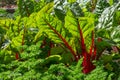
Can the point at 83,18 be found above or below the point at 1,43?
above

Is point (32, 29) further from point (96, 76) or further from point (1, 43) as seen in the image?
point (96, 76)

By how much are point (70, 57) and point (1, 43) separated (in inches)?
A: 26.7

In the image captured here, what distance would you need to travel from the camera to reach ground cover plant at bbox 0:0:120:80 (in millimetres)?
1972

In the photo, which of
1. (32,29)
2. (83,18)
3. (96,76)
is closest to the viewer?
(96,76)

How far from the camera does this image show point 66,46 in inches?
89.0

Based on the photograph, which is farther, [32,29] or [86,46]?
[32,29]

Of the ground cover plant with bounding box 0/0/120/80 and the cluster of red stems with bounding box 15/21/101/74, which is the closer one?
the ground cover plant with bounding box 0/0/120/80

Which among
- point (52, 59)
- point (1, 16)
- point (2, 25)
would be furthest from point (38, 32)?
point (1, 16)

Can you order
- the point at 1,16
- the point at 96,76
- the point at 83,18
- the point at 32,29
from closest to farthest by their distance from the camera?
the point at 96,76 → the point at 83,18 → the point at 32,29 → the point at 1,16

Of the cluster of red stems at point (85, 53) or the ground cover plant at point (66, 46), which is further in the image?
the cluster of red stems at point (85, 53)

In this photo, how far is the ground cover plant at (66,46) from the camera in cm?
197

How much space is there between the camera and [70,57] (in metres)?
2.27

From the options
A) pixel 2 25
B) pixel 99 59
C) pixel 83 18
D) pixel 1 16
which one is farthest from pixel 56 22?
pixel 1 16

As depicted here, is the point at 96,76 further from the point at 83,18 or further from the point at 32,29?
the point at 32,29
